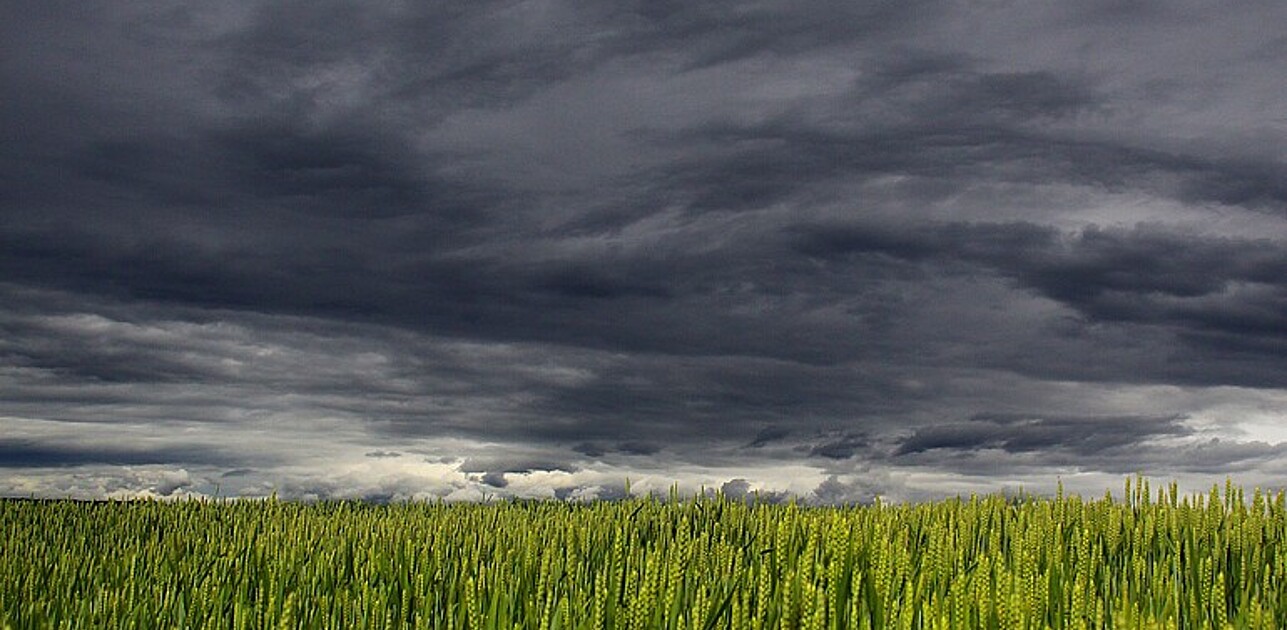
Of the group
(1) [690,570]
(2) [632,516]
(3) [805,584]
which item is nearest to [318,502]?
(2) [632,516]

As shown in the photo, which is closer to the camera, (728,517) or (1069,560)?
(1069,560)

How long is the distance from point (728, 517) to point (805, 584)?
9292 mm

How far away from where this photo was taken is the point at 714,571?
9.32m

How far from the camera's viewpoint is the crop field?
645 centimetres

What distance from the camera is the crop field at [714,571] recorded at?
21.2 ft

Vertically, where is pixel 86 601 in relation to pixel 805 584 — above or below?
below

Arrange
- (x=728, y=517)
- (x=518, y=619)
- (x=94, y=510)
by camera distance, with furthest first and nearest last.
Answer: (x=94, y=510) < (x=728, y=517) < (x=518, y=619)

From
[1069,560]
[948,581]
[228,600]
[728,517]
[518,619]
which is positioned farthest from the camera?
[728,517]

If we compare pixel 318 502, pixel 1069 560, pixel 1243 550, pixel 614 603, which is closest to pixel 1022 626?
pixel 614 603

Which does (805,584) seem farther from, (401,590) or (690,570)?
(401,590)

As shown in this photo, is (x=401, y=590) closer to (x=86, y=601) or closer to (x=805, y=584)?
(x=86, y=601)

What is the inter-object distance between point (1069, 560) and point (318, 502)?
53.2 feet

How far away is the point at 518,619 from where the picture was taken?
→ 7988 millimetres

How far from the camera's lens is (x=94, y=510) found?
21.5m
